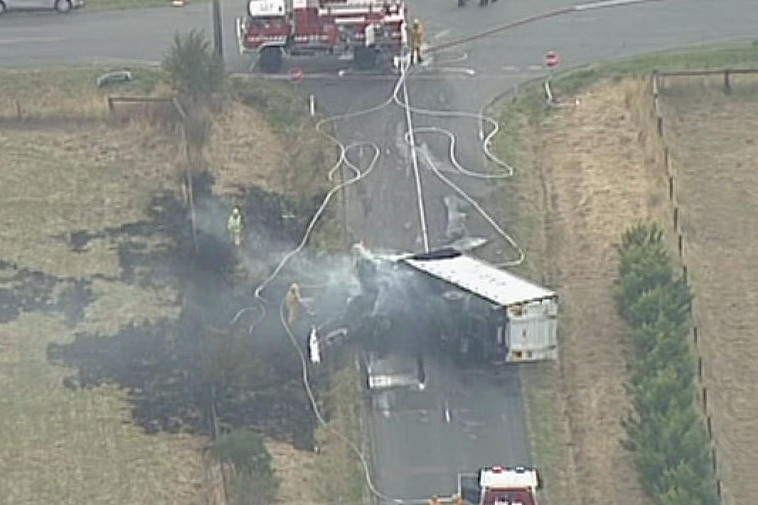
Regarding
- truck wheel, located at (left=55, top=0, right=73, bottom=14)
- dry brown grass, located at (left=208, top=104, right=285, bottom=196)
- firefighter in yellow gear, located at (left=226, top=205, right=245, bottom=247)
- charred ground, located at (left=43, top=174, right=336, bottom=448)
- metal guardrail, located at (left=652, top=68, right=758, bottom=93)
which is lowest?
charred ground, located at (left=43, top=174, right=336, bottom=448)

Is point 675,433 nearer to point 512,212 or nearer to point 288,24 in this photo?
point 512,212

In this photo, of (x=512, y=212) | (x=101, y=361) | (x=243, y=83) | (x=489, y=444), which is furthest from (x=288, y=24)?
(x=489, y=444)

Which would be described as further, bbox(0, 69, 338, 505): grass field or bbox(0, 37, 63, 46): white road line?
bbox(0, 37, 63, 46): white road line

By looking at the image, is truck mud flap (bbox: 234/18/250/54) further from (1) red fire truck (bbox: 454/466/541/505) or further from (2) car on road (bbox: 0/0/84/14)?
(1) red fire truck (bbox: 454/466/541/505)

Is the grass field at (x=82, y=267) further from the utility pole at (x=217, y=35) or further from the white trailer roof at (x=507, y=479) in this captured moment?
the white trailer roof at (x=507, y=479)

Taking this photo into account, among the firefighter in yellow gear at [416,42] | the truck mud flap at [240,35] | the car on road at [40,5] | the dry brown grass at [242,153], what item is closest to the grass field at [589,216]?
the firefighter in yellow gear at [416,42]

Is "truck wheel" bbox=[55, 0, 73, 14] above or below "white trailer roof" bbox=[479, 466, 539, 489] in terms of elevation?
above

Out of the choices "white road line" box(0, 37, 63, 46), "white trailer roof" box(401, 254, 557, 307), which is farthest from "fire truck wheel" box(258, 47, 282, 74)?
"white trailer roof" box(401, 254, 557, 307)
